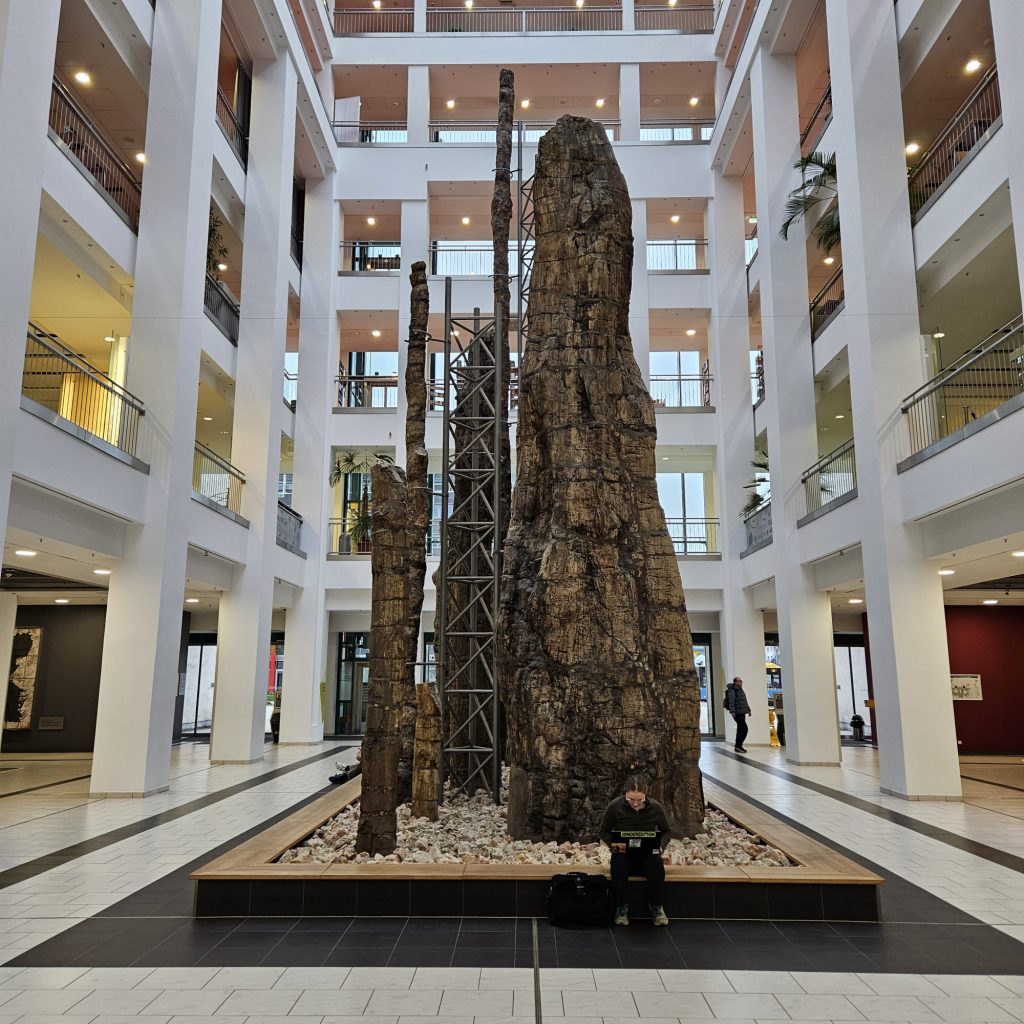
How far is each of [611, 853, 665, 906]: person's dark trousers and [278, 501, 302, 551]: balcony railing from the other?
16820 millimetres

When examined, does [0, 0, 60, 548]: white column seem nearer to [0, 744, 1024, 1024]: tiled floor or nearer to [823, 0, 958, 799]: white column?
[0, 744, 1024, 1024]: tiled floor

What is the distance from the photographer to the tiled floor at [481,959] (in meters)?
4.95

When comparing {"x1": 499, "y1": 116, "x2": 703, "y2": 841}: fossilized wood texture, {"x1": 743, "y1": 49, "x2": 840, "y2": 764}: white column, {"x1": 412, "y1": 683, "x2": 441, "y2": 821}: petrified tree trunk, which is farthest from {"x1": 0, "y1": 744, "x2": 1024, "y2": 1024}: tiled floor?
{"x1": 743, "y1": 49, "x2": 840, "y2": 764}: white column

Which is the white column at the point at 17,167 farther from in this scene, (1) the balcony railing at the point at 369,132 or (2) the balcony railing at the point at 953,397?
(1) the balcony railing at the point at 369,132

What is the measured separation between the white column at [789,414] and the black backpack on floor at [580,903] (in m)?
13.1

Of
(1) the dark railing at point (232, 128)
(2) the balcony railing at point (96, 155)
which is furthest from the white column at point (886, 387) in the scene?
(1) the dark railing at point (232, 128)

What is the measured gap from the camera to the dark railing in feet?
67.7

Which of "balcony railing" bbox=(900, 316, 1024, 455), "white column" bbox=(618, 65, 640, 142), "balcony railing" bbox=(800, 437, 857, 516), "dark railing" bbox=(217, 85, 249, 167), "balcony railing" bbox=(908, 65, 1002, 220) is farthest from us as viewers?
"white column" bbox=(618, 65, 640, 142)

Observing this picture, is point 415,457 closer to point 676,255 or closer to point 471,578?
point 471,578

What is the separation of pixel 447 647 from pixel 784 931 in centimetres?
627

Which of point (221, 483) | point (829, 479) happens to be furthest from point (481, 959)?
point (221, 483)

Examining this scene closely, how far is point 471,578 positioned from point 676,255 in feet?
68.5

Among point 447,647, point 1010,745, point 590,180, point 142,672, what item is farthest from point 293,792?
point 1010,745

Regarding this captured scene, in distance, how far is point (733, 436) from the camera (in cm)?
2533
